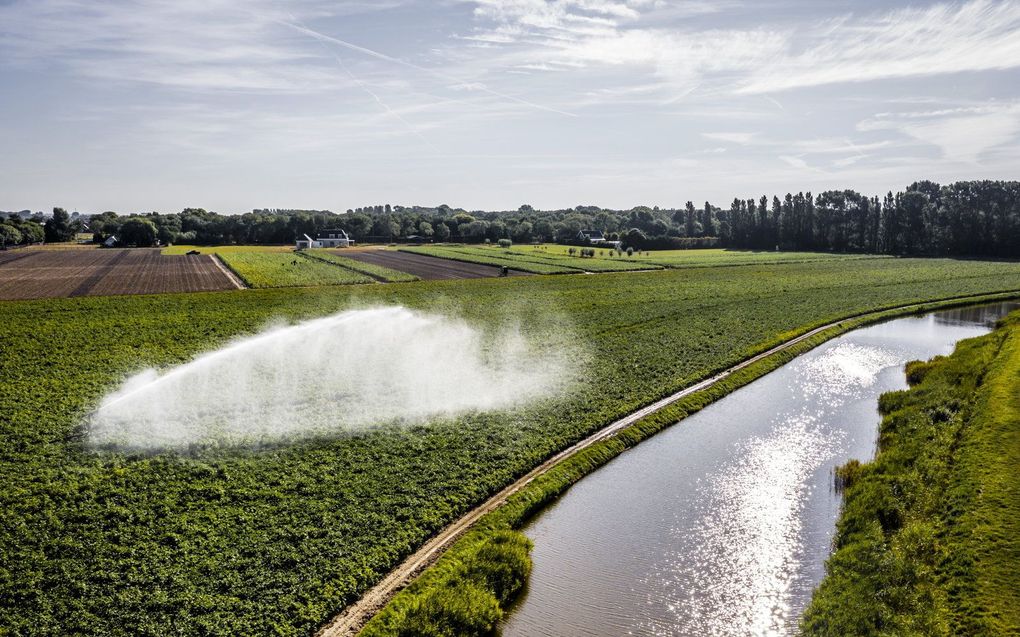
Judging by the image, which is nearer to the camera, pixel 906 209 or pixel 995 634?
pixel 995 634

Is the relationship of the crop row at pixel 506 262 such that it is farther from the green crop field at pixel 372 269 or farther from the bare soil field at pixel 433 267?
the green crop field at pixel 372 269

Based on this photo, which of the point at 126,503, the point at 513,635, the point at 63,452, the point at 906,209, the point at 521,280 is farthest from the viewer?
the point at 906,209

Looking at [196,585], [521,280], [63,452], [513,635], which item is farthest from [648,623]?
[521,280]

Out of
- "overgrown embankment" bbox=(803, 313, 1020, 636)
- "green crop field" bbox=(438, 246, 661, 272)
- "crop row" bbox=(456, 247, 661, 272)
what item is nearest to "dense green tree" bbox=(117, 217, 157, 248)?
"green crop field" bbox=(438, 246, 661, 272)

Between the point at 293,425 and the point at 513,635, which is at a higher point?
the point at 293,425

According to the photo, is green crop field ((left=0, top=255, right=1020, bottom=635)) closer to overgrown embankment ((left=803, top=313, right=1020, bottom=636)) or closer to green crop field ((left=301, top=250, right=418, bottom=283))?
overgrown embankment ((left=803, top=313, right=1020, bottom=636))

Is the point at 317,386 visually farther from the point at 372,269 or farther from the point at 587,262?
the point at 587,262

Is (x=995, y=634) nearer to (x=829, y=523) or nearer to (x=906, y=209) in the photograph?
(x=829, y=523)

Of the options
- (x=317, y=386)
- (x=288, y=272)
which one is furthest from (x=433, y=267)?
(x=317, y=386)
